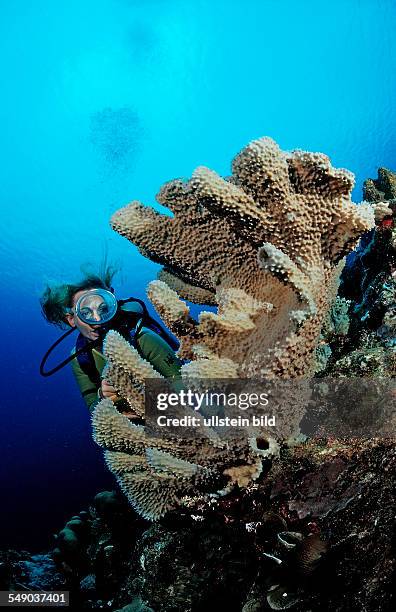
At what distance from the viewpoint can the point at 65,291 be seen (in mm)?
3688

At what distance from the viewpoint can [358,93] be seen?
4997cm

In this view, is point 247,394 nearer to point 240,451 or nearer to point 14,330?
point 240,451

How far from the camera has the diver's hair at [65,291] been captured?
3.69 metres

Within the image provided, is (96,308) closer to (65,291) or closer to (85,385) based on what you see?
(65,291)

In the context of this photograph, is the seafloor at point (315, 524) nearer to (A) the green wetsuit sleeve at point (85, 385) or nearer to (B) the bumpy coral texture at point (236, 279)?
(B) the bumpy coral texture at point (236, 279)

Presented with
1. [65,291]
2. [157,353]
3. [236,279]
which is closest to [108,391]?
[157,353]

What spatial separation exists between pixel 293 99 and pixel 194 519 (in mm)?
62267

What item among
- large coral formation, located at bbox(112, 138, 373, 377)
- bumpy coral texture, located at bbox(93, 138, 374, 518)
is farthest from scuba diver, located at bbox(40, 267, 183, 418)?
large coral formation, located at bbox(112, 138, 373, 377)

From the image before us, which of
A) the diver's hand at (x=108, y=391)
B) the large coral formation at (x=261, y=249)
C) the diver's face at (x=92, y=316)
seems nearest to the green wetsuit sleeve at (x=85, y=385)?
the diver's face at (x=92, y=316)

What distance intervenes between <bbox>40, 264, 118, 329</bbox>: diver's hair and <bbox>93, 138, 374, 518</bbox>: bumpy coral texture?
5.42ft

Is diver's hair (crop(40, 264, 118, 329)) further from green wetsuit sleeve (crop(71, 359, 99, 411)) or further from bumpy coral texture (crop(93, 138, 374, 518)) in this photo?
bumpy coral texture (crop(93, 138, 374, 518))

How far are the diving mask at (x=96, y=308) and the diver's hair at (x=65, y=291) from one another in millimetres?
343

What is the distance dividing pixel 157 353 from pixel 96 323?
2.22 feet

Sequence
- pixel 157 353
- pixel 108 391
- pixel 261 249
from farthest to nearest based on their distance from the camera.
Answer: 1. pixel 157 353
2. pixel 108 391
3. pixel 261 249
